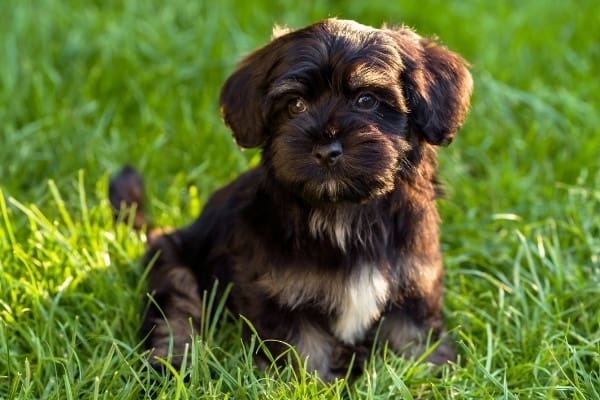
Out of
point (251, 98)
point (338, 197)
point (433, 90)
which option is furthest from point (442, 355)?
point (251, 98)

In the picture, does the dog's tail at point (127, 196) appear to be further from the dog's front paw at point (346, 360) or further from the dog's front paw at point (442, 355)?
the dog's front paw at point (442, 355)

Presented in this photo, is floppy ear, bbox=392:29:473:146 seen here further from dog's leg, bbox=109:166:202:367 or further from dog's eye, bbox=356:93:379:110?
dog's leg, bbox=109:166:202:367

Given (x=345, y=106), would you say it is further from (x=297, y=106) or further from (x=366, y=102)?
(x=297, y=106)

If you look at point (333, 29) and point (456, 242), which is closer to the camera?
point (333, 29)

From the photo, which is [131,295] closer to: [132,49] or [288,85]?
[288,85]

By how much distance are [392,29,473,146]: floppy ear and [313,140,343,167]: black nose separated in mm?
422

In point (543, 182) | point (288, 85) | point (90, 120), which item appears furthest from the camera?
point (90, 120)

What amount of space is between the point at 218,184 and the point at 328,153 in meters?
2.17

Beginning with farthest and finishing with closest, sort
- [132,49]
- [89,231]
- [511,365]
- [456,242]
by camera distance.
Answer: [132,49], [456,242], [89,231], [511,365]

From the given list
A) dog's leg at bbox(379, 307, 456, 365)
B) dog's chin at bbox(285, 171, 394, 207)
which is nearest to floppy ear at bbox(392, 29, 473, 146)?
dog's chin at bbox(285, 171, 394, 207)

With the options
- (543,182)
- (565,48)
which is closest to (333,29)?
(543,182)

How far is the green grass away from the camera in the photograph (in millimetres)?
4078

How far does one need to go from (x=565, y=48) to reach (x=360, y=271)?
3797mm

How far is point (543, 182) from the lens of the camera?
5.91m
